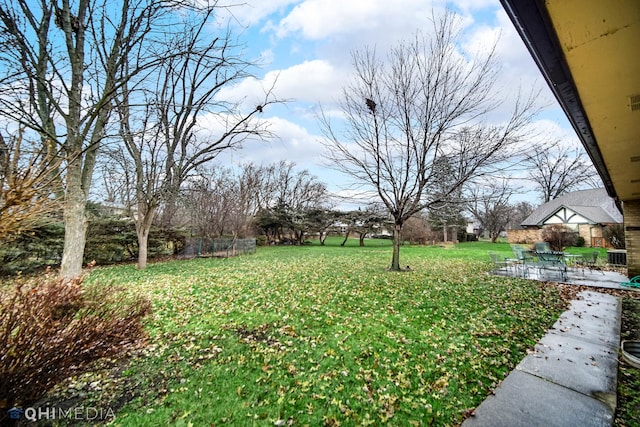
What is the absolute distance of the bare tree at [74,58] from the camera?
5.04 m

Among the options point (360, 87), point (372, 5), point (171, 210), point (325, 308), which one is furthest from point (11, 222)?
point (171, 210)

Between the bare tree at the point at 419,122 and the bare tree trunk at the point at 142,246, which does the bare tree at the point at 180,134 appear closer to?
the bare tree trunk at the point at 142,246

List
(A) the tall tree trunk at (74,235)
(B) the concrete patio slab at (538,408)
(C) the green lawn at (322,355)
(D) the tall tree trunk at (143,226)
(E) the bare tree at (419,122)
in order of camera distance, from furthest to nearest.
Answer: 1. (D) the tall tree trunk at (143,226)
2. (E) the bare tree at (419,122)
3. (A) the tall tree trunk at (74,235)
4. (C) the green lawn at (322,355)
5. (B) the concrete patio slab at (538,408)

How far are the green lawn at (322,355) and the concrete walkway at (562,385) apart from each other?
168 mm

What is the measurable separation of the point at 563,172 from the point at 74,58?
40066 mm

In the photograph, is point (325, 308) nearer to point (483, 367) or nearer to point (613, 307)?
point (483, 367)

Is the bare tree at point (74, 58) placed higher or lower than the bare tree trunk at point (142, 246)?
higher

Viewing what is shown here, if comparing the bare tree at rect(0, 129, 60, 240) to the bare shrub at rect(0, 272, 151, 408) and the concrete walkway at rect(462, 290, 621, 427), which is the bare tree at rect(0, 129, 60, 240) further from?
the concrete walkway at rect(462, 290, 621, 427)

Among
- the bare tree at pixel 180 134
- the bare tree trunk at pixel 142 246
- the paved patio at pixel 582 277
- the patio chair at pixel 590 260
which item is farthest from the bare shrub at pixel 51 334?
the patio chair at pixel 590 260

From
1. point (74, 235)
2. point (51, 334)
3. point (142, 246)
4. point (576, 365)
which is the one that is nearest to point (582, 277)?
point (576, 365)

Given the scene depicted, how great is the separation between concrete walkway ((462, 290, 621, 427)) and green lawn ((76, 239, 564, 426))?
17cm

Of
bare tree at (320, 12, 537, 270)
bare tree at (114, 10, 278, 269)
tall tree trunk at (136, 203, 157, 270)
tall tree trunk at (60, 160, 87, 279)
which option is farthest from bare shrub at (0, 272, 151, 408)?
tall tree trunk at (136, 203, 157, 270)

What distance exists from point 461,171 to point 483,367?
727 cm

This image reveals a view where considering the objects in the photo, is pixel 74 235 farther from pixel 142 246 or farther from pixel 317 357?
pixel 317 357
